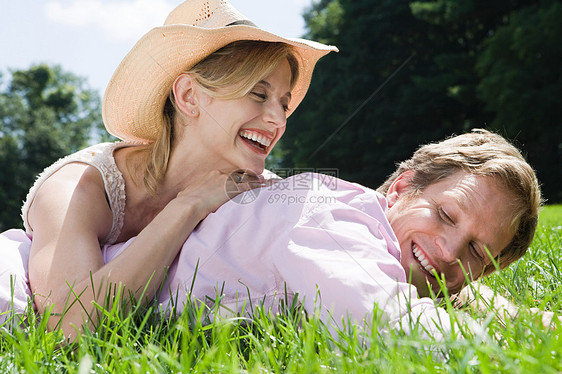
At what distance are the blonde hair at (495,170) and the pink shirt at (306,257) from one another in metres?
0.46

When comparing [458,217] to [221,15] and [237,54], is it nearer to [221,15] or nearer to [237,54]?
[237,54]

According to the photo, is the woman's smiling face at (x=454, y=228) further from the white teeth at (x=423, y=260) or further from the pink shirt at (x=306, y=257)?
the pink shirt at (x=306, y=257)

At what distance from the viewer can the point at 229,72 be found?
11.0 ft

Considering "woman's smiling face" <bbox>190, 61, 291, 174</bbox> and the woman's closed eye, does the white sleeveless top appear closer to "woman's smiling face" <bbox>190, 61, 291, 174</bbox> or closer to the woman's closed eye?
"woman's smiling face" <bbox>190, 61, 291, 174</bbox>

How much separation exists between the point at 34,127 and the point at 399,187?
1526 inches

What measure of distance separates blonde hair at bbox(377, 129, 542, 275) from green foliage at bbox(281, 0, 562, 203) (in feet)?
58.5

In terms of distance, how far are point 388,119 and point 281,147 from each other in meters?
7.67

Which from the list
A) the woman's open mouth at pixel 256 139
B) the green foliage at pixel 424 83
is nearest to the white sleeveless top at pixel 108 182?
the woman's open mouth at pixel 256 139

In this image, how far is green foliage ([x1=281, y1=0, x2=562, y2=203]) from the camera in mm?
19625

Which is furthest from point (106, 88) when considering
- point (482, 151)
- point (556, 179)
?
point (556, 179)

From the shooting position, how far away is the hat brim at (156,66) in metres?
3.31

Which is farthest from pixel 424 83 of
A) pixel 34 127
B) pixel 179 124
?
pixel 34 127

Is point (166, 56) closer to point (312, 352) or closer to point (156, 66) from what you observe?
point (156, 66)

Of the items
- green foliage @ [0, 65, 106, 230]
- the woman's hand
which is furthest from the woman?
green foliage @ [0, 65, 106, 230]
